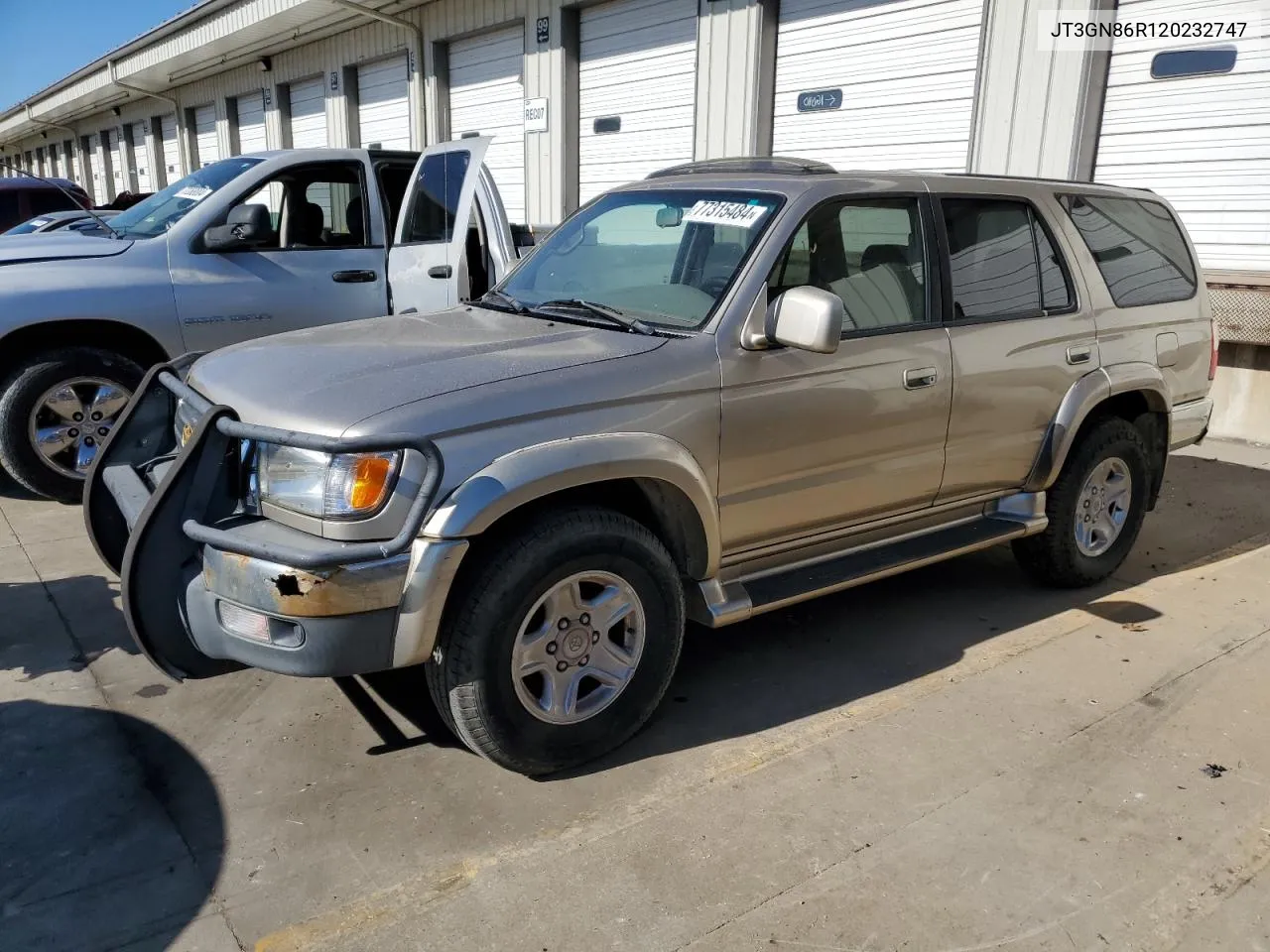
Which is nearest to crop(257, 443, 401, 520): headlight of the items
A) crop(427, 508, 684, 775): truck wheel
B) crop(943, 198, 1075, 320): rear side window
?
crop(427, 508, 684, 775): truck wheel

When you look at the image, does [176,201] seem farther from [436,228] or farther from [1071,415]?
[1071,415]

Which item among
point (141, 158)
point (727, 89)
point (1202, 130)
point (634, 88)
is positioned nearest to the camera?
point (1202, 130)

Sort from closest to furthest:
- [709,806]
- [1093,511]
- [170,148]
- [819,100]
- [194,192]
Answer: [709,806], [1093,511], [194,192], [819,100], [170,148]

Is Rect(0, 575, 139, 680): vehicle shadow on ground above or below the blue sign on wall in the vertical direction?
below

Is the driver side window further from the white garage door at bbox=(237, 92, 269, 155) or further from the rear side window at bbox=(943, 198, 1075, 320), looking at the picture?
the white garage door at bbox=(237, 92, 269, 155)

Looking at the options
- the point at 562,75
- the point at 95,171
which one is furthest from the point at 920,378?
the point at 95,171

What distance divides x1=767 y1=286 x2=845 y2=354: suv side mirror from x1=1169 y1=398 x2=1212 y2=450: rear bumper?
8.85 feet

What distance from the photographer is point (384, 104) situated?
16609 millimetres

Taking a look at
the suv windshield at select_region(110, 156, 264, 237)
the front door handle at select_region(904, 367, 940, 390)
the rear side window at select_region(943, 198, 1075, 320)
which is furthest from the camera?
the suv windshield at select_region(110, 156, 264, 237)

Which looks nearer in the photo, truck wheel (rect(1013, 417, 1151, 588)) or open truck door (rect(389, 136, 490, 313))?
truck wheel (rect(1013, 417, 1151, 588))

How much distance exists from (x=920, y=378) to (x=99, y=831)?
3160 millimetres

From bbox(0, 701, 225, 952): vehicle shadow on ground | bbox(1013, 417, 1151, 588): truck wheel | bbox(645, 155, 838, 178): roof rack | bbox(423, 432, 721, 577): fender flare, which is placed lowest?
bbox(0, 701, 225, 952): vehicle shadow on ground

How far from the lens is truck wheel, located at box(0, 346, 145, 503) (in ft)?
17.7

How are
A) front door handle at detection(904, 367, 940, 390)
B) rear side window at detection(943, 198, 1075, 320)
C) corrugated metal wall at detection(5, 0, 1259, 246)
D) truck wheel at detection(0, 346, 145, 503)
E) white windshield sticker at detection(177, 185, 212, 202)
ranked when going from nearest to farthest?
front door handle at detection(904, 367, 940, 390), rear side window at detection(943, 198, 1075, 320), truck wheel at detection(0, 346, 145, 503), white windshield sticker at detection(177, 185, 212, 202), corrugated metal wall at detection(5, 0, 1259, 246)
